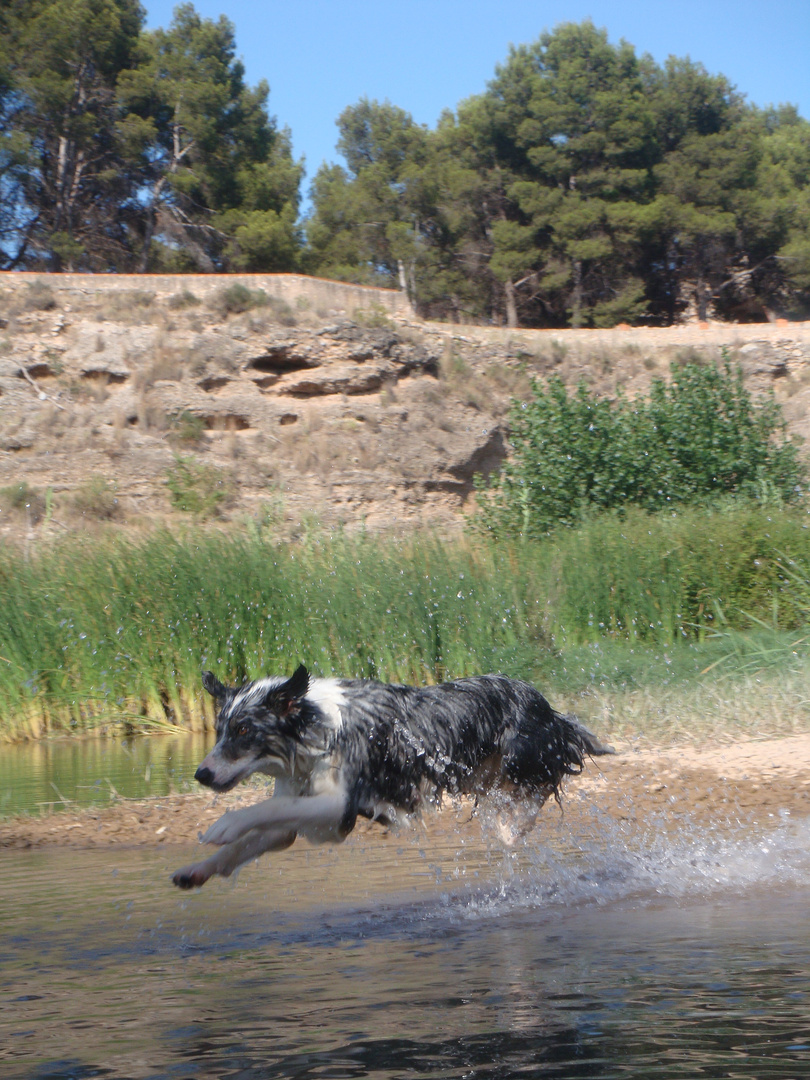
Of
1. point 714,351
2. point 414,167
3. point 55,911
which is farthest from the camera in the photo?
point 414,167

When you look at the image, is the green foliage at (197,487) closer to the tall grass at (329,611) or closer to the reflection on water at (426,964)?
the tall grass at (329,611)

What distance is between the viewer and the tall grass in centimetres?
1316

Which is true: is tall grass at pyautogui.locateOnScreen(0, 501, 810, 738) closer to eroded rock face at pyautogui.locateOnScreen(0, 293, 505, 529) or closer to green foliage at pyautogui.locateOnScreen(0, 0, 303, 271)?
eroded rock face at pyautogui.locateOnScreen(0, 293, 505, 529)

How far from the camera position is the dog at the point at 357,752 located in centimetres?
492

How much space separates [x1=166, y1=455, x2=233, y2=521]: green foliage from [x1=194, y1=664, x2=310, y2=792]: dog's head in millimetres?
23600

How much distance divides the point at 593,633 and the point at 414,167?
4420 cm

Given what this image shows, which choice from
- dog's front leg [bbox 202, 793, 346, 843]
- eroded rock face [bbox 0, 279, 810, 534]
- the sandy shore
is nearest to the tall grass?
the sandy shore

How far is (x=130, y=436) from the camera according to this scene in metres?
29.8

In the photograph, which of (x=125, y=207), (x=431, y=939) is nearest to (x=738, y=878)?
(x=431, y=939)

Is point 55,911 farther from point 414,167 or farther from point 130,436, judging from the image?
point 414,167

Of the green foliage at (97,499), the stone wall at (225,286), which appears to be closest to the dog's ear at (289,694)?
the green foliage at (97,499)

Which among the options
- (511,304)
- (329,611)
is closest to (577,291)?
(511,304)

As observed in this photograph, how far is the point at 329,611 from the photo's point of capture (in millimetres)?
13422

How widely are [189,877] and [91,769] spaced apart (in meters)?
6.72
